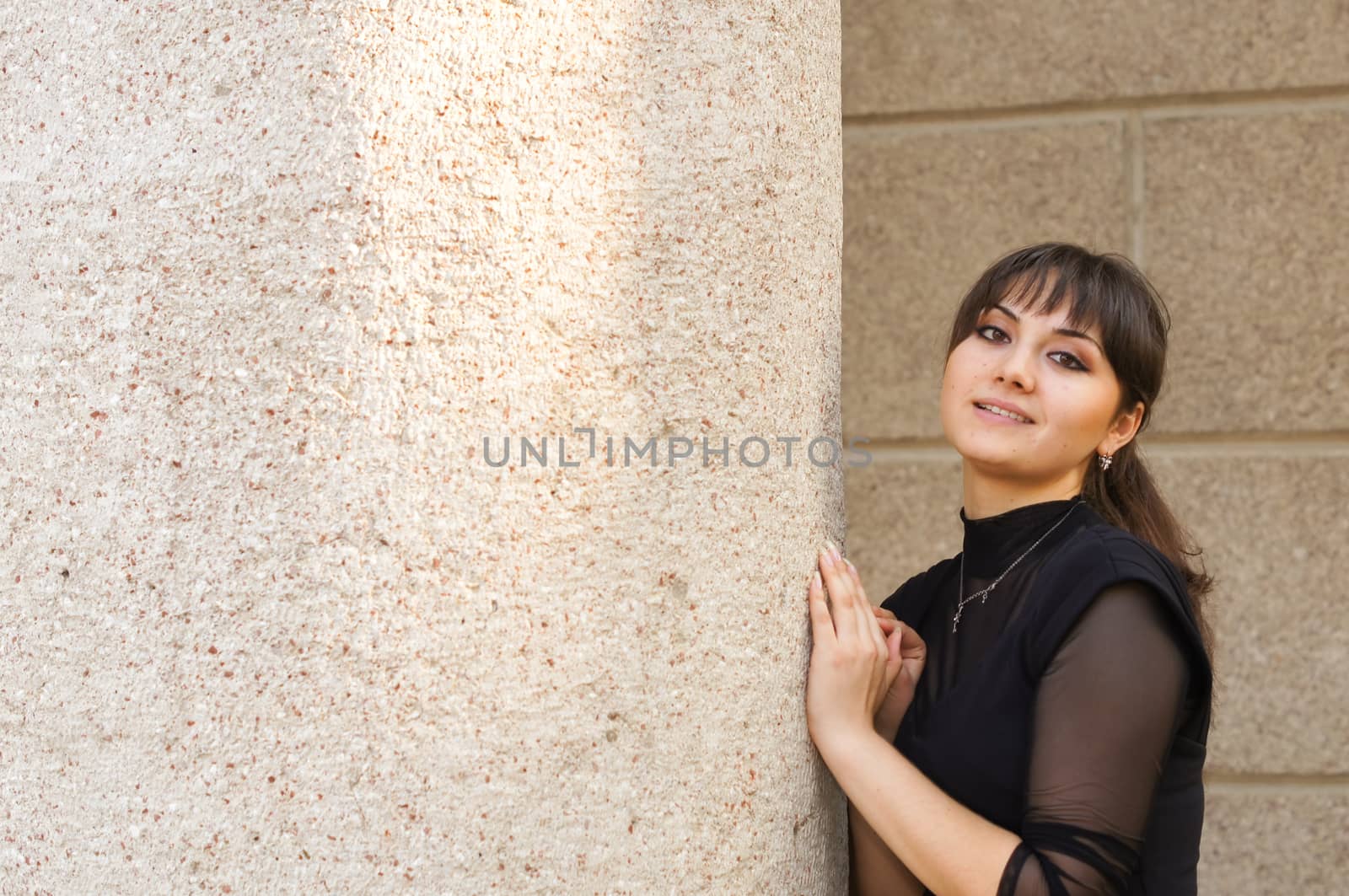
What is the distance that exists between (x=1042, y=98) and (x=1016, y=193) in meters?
0.29

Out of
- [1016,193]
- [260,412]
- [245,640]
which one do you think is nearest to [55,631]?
[245,640]

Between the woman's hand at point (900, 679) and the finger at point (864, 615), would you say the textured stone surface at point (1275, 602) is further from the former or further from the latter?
the finger at point (864, 615)

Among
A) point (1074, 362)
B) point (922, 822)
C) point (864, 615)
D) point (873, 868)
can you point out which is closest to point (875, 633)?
point (864, 615)

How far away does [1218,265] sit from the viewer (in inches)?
144

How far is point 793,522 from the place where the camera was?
175 centimetres

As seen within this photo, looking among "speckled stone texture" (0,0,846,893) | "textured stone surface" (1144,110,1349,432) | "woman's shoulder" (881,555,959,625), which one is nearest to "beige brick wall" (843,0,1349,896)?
"textured stone surface" (1144,110,1349,432)

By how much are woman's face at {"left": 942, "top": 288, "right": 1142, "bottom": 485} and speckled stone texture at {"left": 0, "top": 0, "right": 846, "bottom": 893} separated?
60 cm

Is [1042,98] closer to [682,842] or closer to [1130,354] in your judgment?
[1130,354]

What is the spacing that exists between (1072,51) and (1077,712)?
8.82ft

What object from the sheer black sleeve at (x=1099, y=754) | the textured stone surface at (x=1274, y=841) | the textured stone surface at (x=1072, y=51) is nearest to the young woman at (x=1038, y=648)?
the sheer black sleeve at (x=1099, y=754)

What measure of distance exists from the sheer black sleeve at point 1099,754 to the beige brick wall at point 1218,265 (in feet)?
6.63

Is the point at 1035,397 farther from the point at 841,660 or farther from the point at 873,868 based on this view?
the point at 873,868

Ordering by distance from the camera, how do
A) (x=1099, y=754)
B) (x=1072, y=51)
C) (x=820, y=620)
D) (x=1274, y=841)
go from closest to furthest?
(x=1099, y=754)
(x=820, y=620)
(x=1274, y=841)
(x=1072, y=51)

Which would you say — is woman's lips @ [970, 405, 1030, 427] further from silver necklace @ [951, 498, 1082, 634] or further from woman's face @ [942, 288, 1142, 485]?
silver necklace @ [951, 498, 1082, 634]
